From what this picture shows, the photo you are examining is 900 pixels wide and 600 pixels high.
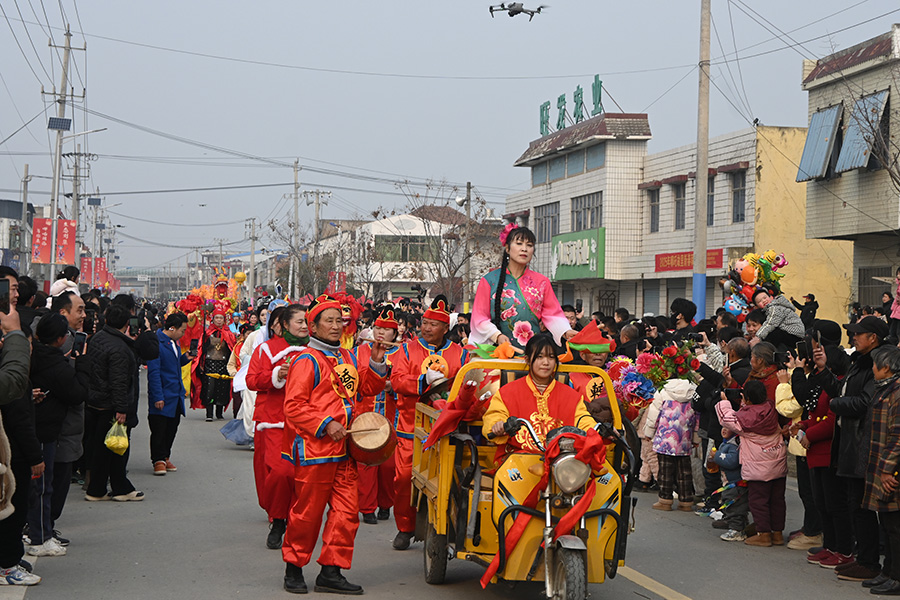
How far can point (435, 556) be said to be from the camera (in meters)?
7.03

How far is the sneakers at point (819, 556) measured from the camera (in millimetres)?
8255

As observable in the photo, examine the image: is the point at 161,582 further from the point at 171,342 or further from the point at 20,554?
the point at 171,342

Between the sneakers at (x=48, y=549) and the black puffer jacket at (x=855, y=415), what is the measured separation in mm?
6228

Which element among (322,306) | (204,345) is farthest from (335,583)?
(204,345)

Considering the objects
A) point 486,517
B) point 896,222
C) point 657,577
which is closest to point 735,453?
point 657,577

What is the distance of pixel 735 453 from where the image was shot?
380 inches

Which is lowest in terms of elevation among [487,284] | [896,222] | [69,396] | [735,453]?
[735,453]

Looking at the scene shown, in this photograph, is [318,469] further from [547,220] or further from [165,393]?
[547,220]

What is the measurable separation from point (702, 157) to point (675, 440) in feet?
32.0

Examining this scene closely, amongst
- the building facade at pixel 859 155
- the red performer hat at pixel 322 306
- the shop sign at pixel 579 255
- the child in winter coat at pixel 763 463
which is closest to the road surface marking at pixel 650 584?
the child in winter coat at pixel 763 463

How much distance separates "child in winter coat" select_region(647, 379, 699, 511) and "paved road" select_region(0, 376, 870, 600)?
1.29 ft

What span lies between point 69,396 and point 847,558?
6393mm

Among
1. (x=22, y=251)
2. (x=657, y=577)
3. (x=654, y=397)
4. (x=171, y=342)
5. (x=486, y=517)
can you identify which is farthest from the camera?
(x=22, y=251)

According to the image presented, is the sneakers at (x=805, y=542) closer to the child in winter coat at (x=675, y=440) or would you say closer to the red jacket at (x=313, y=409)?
the child in winter coat at (x=675, y=440)
